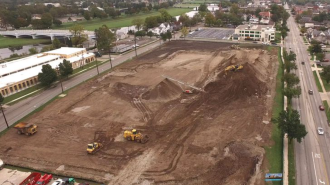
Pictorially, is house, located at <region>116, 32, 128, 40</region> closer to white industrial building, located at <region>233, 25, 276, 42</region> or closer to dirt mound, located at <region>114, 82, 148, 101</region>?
white industrial building, located at <region>233, 25, 276, 42</region>

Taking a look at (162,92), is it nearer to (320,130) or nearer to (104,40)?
(320,130)

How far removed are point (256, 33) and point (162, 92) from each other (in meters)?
55.7

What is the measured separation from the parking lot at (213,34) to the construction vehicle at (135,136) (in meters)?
66.5

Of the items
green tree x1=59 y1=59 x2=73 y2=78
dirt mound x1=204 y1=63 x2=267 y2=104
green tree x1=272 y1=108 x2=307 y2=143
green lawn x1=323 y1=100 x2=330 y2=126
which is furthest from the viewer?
green tree x1=59 y1=59 x2=73 y2=78

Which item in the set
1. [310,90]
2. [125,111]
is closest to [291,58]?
[310,90]

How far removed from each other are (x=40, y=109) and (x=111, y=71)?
19.6 meters

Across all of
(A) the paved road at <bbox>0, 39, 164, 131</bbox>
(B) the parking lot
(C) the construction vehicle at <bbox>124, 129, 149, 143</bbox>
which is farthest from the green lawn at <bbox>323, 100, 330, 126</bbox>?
(B) the parking lot

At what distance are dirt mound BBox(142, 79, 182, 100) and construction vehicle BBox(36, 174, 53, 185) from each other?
19.8 m

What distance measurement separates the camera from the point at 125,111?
36594mm

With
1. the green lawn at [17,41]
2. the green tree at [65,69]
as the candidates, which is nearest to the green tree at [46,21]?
the green lawn at [17,41]

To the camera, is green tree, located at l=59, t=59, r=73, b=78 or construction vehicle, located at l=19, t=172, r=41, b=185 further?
green tree, located at l=59, t=59, r=73, b=78

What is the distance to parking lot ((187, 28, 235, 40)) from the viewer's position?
296 ft

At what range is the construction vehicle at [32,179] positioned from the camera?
909 inches

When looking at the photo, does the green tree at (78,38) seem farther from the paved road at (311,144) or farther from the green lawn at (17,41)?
the paved road at (311,144)
